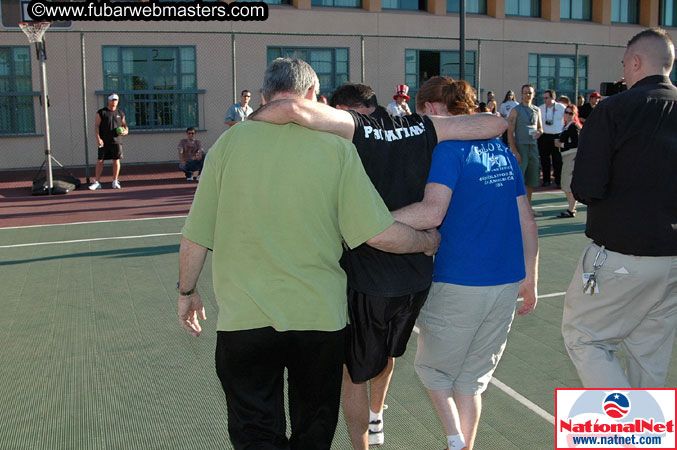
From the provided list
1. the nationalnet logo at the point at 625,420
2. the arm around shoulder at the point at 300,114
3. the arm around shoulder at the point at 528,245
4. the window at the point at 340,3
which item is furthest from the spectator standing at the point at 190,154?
the arm around shoulder at the point at 300,114

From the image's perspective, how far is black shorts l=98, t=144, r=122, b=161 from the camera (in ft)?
49.9

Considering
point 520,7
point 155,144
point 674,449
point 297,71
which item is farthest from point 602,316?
point 520,7

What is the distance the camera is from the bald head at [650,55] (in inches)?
139

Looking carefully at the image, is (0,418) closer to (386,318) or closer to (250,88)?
(386,318)

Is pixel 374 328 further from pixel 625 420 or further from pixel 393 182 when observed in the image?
pixel 625 420

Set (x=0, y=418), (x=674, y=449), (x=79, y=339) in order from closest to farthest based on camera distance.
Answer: (x=674, y=449) → (x=0, y=418) → (x=79, y=339)

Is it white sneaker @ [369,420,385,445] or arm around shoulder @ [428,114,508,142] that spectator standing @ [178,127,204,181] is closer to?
white sneaker @ [369,420,385,445]

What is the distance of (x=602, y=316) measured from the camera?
356 centimetres

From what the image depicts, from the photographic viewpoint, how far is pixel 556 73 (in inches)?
1007

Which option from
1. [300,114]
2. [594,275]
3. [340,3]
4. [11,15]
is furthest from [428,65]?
[300,114]

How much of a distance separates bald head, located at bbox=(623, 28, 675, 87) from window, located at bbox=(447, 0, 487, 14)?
2187cm

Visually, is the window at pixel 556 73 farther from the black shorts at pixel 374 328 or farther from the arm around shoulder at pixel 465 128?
the black shorts at pixel 374 328

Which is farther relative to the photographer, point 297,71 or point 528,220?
point 528,220

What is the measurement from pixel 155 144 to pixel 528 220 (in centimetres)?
1800
